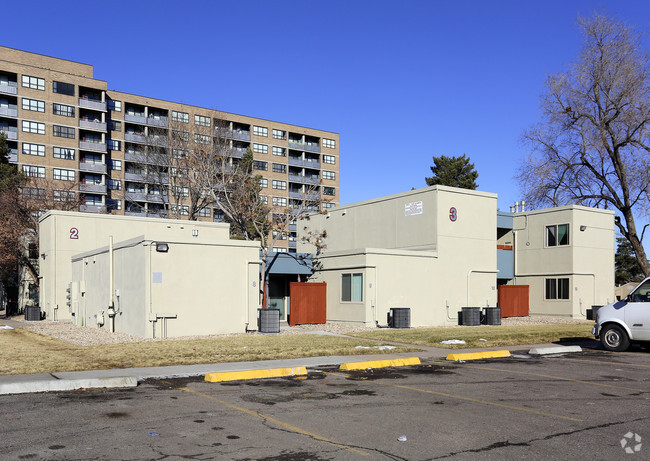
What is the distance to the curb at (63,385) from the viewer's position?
973 centimetres

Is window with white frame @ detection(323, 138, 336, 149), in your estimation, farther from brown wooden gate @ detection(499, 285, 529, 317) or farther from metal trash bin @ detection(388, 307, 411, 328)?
metal trash bin @ detection(388, 307, 411, 328)

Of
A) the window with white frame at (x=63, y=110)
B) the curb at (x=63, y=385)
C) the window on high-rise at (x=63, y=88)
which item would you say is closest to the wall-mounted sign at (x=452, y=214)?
the curb at (x=63, y=385)

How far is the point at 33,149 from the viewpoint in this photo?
71688mm

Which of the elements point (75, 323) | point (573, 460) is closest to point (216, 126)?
point (75, 323)

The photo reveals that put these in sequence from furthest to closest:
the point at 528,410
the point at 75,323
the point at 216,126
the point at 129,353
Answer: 1. the point at 216,126
2. the point at 75,323
3. the point at 129,353
4. the point at 528,410

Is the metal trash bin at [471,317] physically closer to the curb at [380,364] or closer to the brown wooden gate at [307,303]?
the brown wooden gate at [307,303]

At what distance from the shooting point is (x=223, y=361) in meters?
14.0

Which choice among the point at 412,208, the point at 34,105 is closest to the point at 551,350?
the point at 412,208

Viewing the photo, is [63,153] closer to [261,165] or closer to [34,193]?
[34,193]

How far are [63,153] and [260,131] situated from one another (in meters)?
32.1

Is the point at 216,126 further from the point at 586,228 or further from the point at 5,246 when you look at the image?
the point at 586,228

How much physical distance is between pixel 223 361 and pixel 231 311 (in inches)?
381

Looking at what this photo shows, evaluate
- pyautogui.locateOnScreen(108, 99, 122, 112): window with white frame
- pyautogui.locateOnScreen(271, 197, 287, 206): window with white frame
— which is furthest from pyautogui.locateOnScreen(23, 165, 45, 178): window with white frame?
pyautogui.locateOnScreen(271, 197, 287, 206): window with white frame

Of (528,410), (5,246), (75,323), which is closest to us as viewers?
(528,410)
